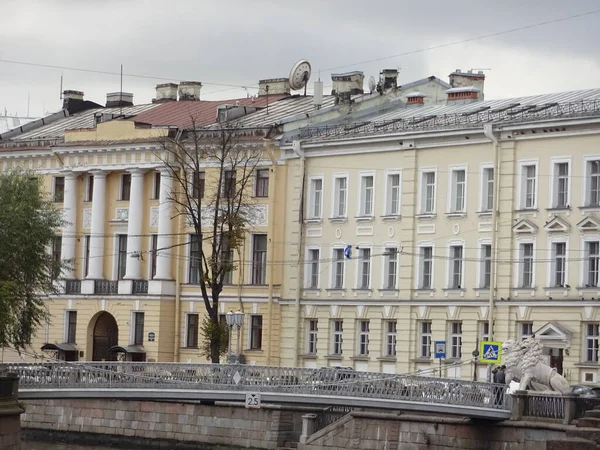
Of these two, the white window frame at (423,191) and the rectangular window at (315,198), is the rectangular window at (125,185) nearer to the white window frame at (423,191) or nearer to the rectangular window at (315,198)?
the rectangular window at (315,198)

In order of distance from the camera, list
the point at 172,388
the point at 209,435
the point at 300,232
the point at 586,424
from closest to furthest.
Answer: the point at 586,424
the point at 172,388
the point at 209,435
the point at 300,232

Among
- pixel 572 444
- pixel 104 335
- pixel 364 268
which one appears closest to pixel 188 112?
pixel 104 335

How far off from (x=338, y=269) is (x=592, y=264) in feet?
35.6

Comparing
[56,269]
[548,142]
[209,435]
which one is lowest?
[209,435]

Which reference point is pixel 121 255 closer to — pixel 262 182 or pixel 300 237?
pixel 262 182

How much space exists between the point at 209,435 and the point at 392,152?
11637mm

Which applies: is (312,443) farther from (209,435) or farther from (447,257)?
(447,257)

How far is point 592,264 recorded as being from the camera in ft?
182

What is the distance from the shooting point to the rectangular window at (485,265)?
58.7 m

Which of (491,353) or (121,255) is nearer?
(491,353)

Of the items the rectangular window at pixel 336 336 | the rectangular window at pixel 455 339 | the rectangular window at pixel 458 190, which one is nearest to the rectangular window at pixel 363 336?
the rectangular window at pixel 336 336

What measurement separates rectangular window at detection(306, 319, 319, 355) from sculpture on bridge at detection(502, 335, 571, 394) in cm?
1847

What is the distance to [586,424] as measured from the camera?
43094 millimetres

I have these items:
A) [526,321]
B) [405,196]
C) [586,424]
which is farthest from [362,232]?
[586,424]
